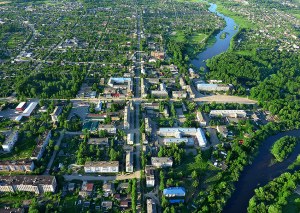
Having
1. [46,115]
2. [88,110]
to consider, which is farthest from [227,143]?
[46,115]

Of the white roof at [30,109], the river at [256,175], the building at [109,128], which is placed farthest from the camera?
the white roof at [30,109]

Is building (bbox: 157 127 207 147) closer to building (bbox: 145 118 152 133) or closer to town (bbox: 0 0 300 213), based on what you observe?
town (bbox: 0 0 300 213)

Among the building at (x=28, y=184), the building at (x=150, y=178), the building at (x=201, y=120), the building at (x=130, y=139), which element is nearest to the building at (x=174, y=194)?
the building at (x=150, y=178)

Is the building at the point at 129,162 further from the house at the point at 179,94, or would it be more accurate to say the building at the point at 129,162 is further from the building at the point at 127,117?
the house at the point at 179,94

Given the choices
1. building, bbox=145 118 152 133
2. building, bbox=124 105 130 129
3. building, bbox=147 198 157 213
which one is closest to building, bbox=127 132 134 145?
building, bbox=124 105 130 129

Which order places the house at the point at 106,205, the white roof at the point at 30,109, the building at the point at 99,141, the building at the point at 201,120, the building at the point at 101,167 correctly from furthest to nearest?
the white roof at the point at 30,109 < the building at the point at 201,120 < the building at the point at 99,141 < the building at the point at 101,167 < the house at the point at 106,205

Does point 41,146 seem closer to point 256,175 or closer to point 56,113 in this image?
point 56,113
